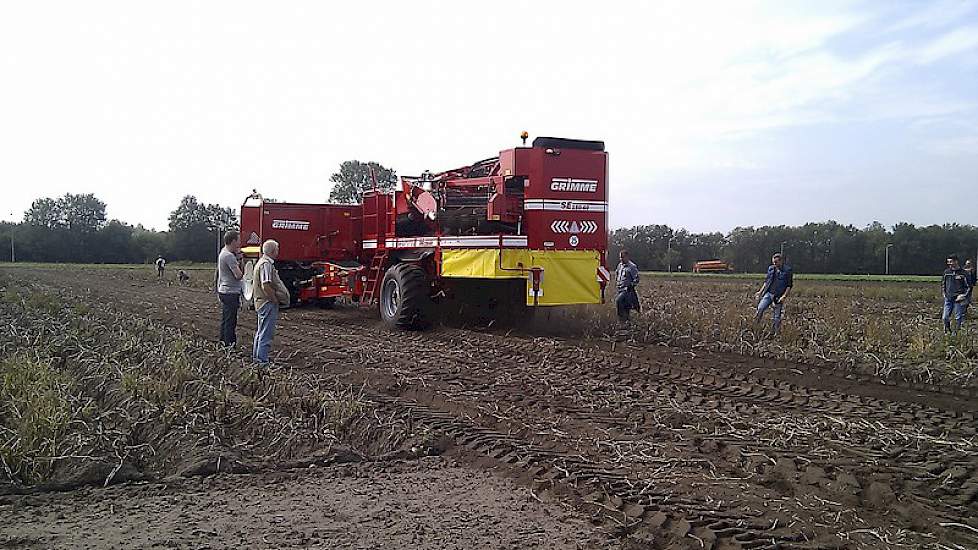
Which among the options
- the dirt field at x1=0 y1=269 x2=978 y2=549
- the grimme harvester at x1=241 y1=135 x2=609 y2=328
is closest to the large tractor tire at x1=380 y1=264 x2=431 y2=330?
the grimme harvester at x1=241 y1=135 x2=609 y2=328

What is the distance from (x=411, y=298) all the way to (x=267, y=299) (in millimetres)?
3749

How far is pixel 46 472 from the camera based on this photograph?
4.83m

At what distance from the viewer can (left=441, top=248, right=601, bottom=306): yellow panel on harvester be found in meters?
11.4

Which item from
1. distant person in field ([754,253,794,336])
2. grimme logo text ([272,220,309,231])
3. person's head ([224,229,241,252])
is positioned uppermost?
grimme logo text ([272,220,309,231])

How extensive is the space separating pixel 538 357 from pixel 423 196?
4374 mm

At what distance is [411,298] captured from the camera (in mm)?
12719

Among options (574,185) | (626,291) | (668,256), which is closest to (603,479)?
(574,185)

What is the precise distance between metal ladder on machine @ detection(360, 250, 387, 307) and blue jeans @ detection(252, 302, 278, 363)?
5.27 meters

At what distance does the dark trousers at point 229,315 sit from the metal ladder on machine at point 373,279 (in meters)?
4.46

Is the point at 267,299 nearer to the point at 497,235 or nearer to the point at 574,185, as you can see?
the point at 497,235

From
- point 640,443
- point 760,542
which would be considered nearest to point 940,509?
point 760,542

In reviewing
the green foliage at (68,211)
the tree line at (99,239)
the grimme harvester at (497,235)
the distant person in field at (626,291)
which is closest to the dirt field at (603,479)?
the grimme harvester at (497,235)

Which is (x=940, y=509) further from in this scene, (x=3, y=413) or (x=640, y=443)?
(x=3, y=413)

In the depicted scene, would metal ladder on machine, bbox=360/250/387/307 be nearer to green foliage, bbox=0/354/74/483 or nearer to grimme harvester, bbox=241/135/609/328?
grimme harvester, bbox=241/135/609/328
